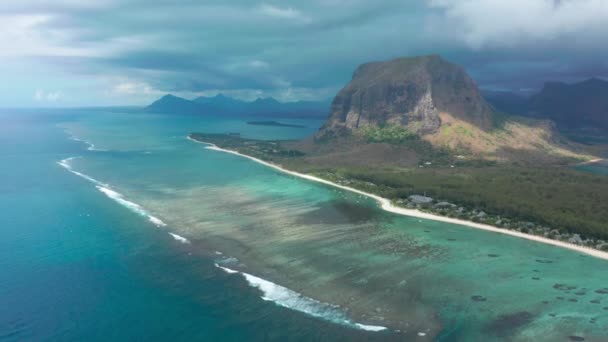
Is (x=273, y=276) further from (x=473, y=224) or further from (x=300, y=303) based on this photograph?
(x=473, y=224)

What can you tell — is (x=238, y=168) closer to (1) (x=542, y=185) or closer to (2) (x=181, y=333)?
(1) (x=542, y=185)

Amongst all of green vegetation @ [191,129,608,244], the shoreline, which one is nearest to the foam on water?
the shoreline

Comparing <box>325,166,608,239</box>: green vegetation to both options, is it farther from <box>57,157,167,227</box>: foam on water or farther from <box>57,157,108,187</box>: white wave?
<box>57,157,108,187</box>: white wave

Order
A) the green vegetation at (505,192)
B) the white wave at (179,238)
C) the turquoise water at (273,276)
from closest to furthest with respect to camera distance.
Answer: the turquoise water at (273,276) → the white wave at (179,238) → the green vegetation at (505,192)

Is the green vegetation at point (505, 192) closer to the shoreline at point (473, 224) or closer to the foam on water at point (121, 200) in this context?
the shoreline at point (473, 224)

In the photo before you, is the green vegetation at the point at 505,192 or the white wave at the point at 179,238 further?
the green vegetation at the point at 505,192

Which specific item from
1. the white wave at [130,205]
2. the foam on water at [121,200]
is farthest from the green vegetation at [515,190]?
the foam on water at [121,200]

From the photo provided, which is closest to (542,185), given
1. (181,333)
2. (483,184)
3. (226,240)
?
(483,184)
